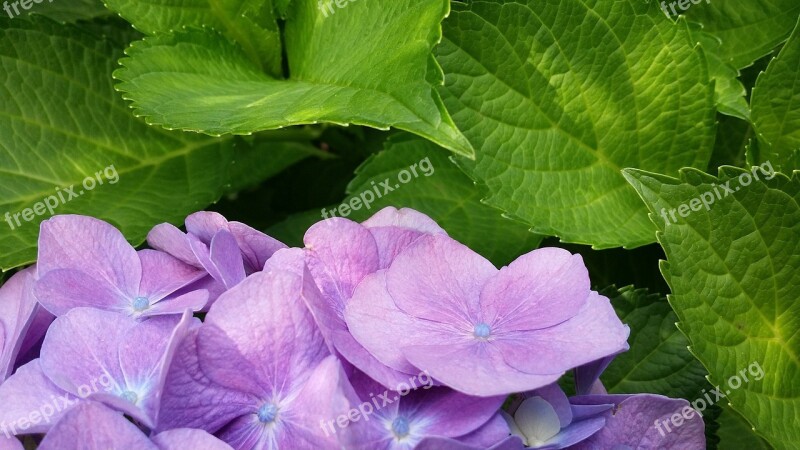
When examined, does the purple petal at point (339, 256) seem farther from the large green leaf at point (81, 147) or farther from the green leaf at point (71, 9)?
the green leaf at point (71, 9)

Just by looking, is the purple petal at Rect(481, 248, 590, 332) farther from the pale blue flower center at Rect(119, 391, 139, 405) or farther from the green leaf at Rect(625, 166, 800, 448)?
the pale blue flower center at Rect(119, 391, 139, 405)

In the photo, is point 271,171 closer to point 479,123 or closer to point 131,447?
point 479,123

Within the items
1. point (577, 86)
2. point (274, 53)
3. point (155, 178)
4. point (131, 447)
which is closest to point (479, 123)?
point (577, 86)

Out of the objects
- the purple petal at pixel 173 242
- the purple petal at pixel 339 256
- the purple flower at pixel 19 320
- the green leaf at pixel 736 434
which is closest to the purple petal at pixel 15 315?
the purple flower at pixel 19 320

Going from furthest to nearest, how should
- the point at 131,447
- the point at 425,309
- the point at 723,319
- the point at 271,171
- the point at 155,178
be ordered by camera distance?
1. the point at 271,171
2. the point at 155,178
3. the point at 723,319
4. the point at 425,309
5. the point at 131,447

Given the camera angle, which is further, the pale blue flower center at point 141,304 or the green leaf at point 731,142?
the green leaf at point 731,142

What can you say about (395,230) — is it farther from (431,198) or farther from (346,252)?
(431,198)

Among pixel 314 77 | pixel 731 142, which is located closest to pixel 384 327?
pixel 314 77

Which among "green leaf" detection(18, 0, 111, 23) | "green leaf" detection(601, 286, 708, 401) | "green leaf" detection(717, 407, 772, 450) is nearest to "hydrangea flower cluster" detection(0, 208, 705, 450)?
"green leaf" detection(601, 286, 708, 401)
